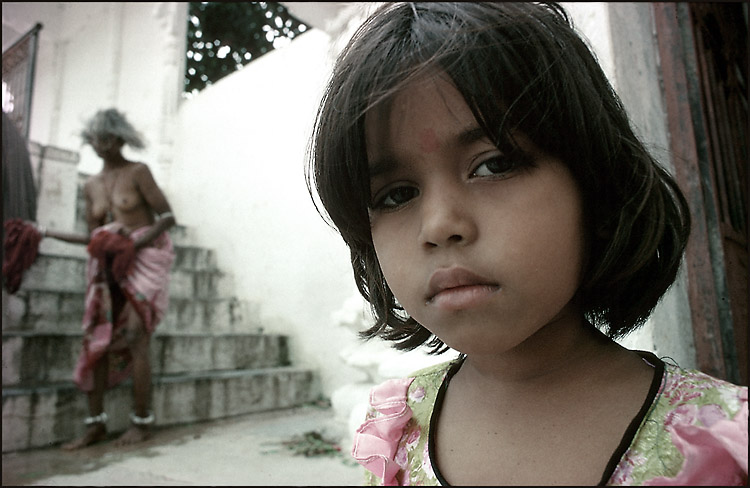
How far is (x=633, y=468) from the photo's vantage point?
0.49 metres

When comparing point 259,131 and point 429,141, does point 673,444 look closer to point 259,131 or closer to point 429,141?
point 429,141

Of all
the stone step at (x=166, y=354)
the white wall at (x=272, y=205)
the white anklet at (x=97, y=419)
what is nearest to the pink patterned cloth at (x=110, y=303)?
the white anklet at (x=97, y=419)

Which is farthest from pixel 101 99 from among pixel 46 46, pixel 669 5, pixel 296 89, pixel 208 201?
pixel 669 5

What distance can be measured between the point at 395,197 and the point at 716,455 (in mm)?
395

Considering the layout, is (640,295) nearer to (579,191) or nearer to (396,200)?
(579,191)

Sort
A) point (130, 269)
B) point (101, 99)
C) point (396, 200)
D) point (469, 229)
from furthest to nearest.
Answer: point (101, 99), point (130, 269), point (396, 200), point (469, 229)

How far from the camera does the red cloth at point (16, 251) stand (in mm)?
2645

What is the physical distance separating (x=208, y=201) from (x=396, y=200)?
4401 mm

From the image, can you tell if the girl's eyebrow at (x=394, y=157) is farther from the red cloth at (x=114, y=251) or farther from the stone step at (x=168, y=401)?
the stone step at (x=168, y=401)

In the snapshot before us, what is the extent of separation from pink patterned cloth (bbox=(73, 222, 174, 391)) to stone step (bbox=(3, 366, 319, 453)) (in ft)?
0.48

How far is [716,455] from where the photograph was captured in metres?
0.45

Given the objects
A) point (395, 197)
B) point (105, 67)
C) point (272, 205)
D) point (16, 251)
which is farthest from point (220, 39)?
point (395, 197)

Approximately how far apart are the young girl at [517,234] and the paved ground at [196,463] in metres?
1.55

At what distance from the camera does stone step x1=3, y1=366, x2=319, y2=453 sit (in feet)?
7.70
